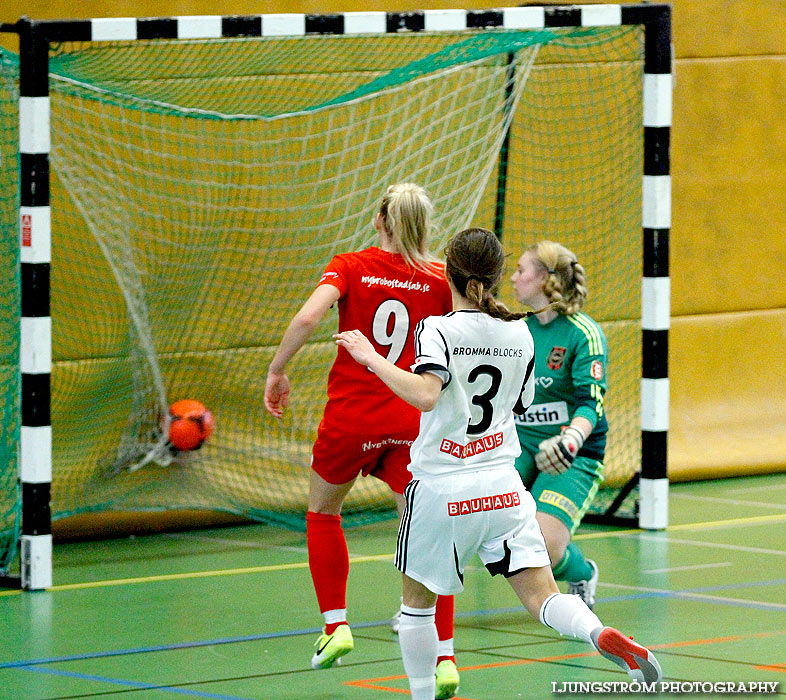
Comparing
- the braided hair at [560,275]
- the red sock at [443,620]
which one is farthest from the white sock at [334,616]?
the braided hair at [560,275]

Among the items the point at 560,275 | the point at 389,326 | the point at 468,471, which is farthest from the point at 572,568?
the point at 468,471

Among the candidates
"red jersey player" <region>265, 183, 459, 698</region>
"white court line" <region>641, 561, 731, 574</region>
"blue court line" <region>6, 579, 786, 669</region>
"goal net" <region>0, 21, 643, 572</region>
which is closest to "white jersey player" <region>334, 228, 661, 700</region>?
"red jersey player" <region>265, 183, 459, 698</region>

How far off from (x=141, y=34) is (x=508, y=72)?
3.10 meters

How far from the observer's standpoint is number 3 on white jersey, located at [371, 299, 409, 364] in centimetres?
623

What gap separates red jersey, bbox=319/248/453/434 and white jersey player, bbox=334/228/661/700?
1061mm

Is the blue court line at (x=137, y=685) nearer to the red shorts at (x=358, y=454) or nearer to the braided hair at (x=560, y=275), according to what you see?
the red shorts at (x=358, y=454)

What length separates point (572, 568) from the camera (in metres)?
7.11

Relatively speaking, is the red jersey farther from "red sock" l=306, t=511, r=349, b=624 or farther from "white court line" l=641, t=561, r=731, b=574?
"white court line" l=641, t=561, r=731, b=574

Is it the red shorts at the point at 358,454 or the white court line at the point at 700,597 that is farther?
the white court line at the point at 700,597

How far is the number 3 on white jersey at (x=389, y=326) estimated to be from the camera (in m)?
6.23

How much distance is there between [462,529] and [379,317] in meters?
1.39

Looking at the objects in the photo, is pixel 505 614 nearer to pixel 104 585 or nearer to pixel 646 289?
pixel 104 585

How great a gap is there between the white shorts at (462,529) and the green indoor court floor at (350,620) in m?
0.88

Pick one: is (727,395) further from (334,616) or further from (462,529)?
(462,529)
